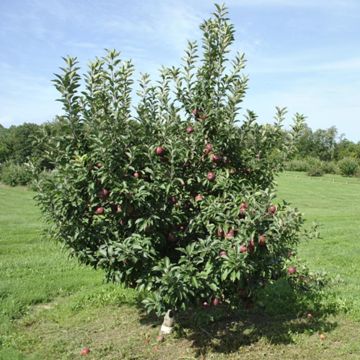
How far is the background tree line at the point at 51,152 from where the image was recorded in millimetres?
4672

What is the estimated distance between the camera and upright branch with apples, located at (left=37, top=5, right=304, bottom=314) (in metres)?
4.11

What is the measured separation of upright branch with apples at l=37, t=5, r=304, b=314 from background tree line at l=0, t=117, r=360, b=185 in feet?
0.66

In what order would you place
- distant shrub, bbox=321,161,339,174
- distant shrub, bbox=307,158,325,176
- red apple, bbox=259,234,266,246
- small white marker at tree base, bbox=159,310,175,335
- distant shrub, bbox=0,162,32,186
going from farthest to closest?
distant shrub, bbox=321,161,339,174 < distant shrub, bbox=307,158,325,176 < distant shrub, bbox=0,162,32,186 < small white marker at tree base, bbox=159,310,175,335 < red apple, bbox=259,234,266,246

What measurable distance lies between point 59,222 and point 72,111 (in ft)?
3.87

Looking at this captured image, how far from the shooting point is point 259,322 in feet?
18.6

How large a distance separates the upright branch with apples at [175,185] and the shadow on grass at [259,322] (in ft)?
1.96

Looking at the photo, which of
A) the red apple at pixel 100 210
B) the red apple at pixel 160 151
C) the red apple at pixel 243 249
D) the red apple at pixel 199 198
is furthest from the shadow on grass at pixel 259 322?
the red apple at pixel 160 151

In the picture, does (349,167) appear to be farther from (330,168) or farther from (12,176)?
(12,176)

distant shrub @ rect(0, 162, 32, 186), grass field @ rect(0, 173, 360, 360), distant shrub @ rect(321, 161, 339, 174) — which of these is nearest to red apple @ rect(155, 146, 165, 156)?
grass field @ rect(0, 173, 360, 360)

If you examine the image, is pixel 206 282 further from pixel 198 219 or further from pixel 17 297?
pixel 17 297

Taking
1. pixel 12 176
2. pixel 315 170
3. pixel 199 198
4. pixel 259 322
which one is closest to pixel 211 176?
pixel 199 198

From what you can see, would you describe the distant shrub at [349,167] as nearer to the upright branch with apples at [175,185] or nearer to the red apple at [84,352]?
the upright branch with apples at [175,185]

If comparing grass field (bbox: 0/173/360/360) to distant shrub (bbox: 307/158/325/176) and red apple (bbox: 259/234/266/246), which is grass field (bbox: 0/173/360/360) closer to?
red apple (bbox: 259/234/266/246)

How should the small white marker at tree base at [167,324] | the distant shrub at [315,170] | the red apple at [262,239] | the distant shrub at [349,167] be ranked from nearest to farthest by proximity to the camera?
the red apple at [262,239]
the small white marker at tree base at [167,324]
the distant shrub at [315,170]
the distant shrub at [349,167]
